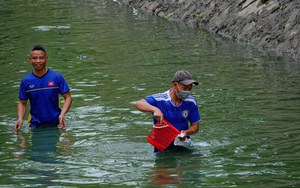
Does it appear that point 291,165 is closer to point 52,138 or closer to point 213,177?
point 213,177

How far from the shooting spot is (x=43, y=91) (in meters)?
13.5

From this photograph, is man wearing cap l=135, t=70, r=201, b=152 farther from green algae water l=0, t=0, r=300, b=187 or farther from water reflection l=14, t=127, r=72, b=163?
water reflection l=14, t=127, r=72, b=163

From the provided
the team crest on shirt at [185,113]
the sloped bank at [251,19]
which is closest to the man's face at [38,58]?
the team crest on shirt at [185,113]

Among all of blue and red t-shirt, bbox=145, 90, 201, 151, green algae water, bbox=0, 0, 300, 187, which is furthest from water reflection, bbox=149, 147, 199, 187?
blue and red t-shirt, bbox=145, 90, 201, 151

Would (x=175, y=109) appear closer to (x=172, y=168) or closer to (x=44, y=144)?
(x=172, y=168)

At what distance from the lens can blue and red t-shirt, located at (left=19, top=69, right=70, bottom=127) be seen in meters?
13.5

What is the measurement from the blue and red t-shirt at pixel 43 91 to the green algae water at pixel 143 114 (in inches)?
18.7

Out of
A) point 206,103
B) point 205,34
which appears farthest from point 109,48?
point 206,103

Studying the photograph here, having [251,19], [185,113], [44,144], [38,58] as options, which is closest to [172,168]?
[185,113]

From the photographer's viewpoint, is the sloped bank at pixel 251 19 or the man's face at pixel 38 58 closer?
the man's face at pixel 38 58

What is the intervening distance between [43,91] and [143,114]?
277 cm

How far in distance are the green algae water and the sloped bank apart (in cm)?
55

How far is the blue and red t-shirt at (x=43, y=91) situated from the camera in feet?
44.2

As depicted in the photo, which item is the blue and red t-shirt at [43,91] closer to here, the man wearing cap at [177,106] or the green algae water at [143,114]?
the green algae water at [143,114]
